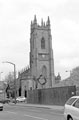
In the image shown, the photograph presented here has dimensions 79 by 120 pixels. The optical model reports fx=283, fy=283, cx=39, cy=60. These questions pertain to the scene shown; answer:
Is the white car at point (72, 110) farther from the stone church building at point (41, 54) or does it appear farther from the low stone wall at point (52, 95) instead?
the stone church building at point (41, 54)

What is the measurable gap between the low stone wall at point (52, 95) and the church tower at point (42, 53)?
67.1 metres

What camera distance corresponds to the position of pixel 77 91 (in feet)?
115

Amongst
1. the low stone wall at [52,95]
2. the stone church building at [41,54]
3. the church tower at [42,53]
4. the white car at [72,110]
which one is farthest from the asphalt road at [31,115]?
the church tower at [42,53]

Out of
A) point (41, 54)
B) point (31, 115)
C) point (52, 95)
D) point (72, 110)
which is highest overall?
point (41, 54)

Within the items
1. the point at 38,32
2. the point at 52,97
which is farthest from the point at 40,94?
the point at 38,32

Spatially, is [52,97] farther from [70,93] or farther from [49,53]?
[49,53]

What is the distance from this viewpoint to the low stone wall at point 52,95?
3678 centimetres

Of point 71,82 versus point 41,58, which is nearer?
point 71,82

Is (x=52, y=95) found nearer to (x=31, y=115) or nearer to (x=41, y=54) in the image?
(x=31, y=115)

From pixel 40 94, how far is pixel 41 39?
8102cm

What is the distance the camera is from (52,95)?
137 ft

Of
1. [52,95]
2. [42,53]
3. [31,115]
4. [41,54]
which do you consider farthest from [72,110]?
[41,54]

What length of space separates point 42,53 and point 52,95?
81.4 meters

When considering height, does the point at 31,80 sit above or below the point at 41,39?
below
